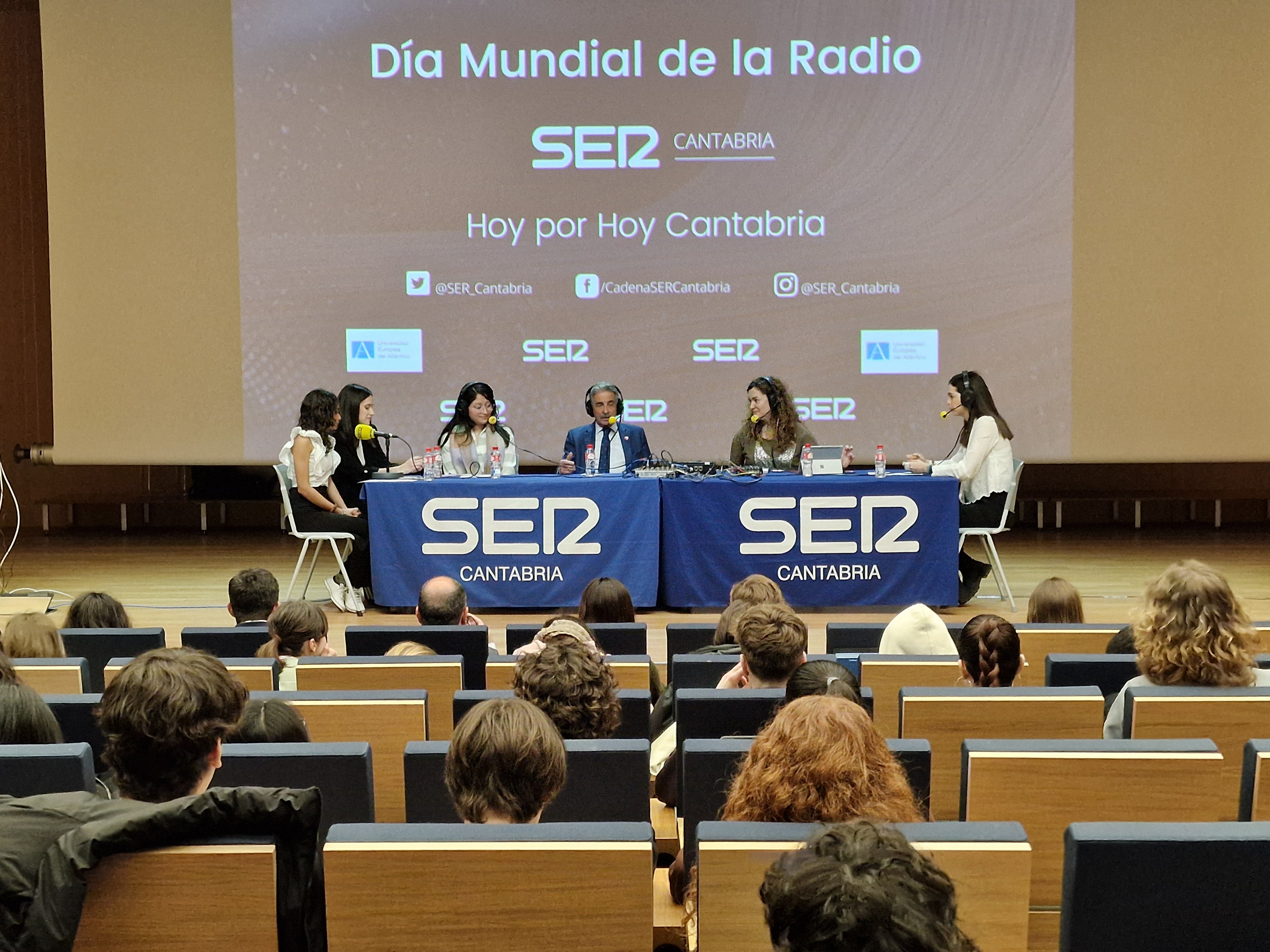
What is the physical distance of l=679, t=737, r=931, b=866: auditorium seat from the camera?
2.30m

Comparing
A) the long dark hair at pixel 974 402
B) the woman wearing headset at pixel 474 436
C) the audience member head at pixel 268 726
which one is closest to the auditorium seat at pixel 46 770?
the audience member head at pixel 268 726

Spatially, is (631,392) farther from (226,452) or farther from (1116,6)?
(1116,6)

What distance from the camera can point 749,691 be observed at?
2773 millimetres

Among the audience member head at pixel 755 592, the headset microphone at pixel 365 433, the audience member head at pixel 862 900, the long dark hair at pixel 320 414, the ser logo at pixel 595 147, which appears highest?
the ser logo at pixel 595 147

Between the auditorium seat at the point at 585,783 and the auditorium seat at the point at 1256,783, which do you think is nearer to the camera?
the auditorium seat at the point at 1256,783

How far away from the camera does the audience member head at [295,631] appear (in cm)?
365

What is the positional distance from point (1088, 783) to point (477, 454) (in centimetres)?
511

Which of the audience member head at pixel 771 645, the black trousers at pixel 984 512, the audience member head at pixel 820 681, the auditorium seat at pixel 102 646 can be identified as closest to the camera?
the audience member head at pixel 820 681

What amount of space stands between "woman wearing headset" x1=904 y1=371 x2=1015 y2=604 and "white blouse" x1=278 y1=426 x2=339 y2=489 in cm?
304

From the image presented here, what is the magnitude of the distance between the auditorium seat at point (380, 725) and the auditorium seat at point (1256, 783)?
1.62 meters

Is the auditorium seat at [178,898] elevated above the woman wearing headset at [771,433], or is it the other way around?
the woman wearing headset at [771,433]

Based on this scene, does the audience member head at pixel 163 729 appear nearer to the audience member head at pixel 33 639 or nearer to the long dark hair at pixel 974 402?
the audience member head at pixel 33 639

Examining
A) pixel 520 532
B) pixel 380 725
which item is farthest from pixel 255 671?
pixel 520 532

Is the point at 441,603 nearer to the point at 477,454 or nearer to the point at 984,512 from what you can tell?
the point at 477,454
